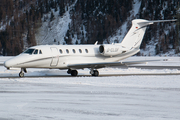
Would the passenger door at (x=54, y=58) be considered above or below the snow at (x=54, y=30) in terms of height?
below

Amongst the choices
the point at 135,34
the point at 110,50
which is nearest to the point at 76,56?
the point at 110,50

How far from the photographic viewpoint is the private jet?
23.0 meters

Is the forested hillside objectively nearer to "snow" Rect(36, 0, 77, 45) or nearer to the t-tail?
"snow" Rect(36, 0, 77, 45)

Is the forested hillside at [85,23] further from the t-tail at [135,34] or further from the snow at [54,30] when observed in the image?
the t-tail at [135,34]

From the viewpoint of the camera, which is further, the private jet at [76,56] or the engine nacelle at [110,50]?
the engine nacelle at [110,50]

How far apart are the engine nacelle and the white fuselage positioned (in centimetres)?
33

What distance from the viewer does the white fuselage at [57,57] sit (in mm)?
22609

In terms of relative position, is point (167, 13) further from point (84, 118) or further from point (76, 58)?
point (84, 118)

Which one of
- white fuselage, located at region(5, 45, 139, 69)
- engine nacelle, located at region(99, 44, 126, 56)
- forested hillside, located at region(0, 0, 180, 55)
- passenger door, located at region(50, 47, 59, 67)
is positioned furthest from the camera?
forested hillside, located at region(0, 0, 180, 55)

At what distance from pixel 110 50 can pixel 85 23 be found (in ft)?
390

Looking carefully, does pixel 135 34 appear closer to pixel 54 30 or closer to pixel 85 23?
pixel 85 23

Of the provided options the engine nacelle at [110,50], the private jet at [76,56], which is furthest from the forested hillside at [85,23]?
the engine nacelle at [110,50]

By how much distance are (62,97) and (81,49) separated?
44.0ft

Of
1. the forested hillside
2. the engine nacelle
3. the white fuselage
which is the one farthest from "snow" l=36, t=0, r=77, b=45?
the white fuselage
